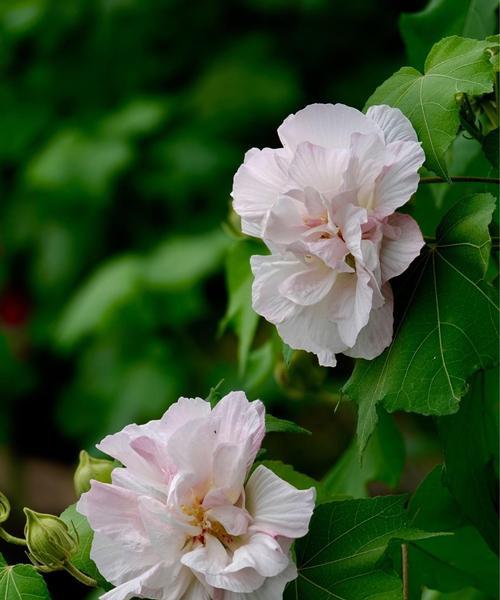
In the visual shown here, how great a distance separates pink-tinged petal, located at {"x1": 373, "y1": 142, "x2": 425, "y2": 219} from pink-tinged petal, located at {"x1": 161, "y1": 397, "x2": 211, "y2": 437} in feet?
0.30

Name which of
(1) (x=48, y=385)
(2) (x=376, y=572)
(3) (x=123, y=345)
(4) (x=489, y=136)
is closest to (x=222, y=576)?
(2) (x=376, y=572)

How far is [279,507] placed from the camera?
0.37 meters

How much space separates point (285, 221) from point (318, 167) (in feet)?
0.07

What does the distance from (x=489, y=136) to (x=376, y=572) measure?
6.8 inches

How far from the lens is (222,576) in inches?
14.1

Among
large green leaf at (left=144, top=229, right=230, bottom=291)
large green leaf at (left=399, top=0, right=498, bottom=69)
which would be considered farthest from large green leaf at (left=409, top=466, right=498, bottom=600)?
large green leaf at (left=144, top=229, right=230, bottom=291)

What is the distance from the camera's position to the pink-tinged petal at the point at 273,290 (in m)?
0.40

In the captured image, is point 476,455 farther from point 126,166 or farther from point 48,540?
point 126,166

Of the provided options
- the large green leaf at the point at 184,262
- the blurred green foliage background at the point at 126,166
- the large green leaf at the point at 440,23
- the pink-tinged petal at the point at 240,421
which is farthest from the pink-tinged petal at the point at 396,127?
the blurred green foliage background at the point at 126,166

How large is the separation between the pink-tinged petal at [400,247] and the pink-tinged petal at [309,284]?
0.02 meters

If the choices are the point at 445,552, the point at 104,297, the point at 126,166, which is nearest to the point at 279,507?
the point at 445,552

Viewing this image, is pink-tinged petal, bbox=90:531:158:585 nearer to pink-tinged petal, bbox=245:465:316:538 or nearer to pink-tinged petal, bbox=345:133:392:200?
pink-tinged petal, bbox=245:465:316:538

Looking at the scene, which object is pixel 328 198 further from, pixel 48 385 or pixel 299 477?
pixel 48 385

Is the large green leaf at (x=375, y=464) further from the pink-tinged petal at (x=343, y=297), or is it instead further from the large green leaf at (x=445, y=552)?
the pink-tinged petal at (x=343, y=297)
